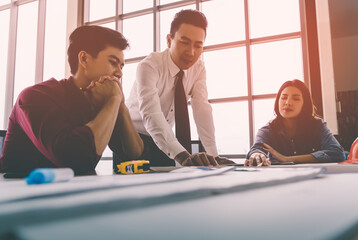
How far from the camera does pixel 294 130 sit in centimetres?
203

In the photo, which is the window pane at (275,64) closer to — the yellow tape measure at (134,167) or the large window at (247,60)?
the large window at (247,60)

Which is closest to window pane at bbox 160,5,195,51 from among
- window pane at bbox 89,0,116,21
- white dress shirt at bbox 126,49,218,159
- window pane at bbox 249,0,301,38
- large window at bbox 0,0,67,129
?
window pane at bbox 89,0,116,21

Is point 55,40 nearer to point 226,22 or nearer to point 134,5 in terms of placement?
Result: point 134,5

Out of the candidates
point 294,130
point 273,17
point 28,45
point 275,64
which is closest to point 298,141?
point 294,130

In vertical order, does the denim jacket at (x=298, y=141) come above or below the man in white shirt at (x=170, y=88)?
below

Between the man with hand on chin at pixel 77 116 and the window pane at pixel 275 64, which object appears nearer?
the man with hand on chin at pixel 77 116

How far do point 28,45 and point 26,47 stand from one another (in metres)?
0.06

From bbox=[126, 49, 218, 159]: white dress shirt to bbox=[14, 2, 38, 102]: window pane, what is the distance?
4494mm

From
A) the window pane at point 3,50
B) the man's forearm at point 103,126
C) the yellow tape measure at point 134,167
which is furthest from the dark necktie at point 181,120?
the window pane at point 3,50

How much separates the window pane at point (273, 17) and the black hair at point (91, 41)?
3.00 m

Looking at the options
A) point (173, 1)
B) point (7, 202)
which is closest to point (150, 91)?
point (7, 202)

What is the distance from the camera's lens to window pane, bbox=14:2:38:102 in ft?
18.2

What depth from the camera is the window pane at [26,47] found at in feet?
18.2

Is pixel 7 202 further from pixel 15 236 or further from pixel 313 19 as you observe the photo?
pixel 313 19
